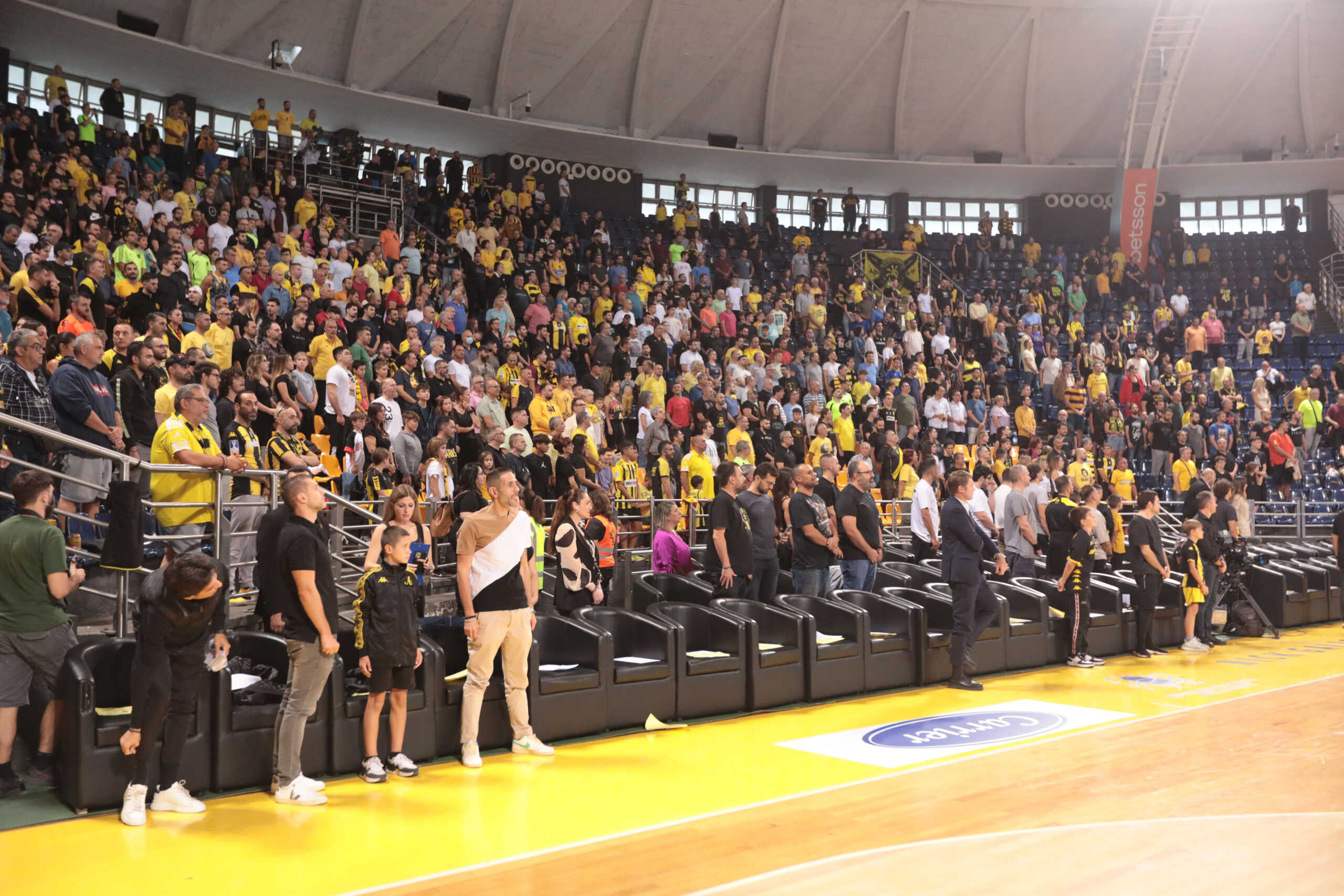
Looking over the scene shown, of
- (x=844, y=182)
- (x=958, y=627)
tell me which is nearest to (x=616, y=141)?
(x=844, y=182)

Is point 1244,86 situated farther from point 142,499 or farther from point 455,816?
point 455,816

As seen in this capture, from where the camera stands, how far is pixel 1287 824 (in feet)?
17.8

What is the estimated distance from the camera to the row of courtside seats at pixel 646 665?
594cm

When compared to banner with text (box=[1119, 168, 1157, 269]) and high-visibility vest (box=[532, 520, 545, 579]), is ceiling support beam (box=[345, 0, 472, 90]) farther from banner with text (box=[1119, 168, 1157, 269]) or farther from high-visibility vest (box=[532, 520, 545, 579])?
banner with text (box=[1119, 168, 1157, 269])

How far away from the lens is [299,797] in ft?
19.0

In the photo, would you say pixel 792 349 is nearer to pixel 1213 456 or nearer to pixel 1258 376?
pixel 1213 456

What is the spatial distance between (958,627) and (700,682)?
2603mm

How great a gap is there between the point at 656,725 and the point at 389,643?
2.20 m

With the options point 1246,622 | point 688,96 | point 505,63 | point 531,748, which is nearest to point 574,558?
point 531,748

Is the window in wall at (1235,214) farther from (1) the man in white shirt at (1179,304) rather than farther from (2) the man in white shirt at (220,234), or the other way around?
(2) the man in white shirt at (220,234)

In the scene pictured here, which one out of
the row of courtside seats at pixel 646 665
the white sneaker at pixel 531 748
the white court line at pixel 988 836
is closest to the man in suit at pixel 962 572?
the row of courtside seats at pixel 646 665

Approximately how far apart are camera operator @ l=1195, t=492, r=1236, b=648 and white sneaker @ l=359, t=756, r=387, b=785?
30.1 ft

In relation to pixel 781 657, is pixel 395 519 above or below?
above

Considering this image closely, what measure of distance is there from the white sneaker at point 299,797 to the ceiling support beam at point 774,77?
834 inches
